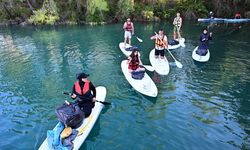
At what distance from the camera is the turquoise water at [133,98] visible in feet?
30.7

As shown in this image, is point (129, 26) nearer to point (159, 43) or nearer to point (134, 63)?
point (159, 43)

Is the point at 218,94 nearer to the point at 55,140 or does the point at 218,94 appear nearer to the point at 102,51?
the point at 55,140

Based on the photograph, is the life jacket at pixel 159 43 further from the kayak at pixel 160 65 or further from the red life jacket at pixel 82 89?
the red life jacket at pixel 82 89

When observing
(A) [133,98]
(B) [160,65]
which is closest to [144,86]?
(A) [133,98]

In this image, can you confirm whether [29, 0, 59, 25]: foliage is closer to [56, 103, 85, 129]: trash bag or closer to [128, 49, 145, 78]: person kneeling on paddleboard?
[128, 49, 145, 78]: person kneeling on paddleboard

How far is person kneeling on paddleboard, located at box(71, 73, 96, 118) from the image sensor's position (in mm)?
9375

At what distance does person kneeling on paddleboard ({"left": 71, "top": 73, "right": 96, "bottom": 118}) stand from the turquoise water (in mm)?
929

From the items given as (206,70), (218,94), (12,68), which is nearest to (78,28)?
(12,68)

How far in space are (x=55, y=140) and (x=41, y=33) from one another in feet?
78.7

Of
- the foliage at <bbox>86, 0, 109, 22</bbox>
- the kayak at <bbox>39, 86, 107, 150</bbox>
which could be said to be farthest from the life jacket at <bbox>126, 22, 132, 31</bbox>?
the foliage at <bbox>86, 0, 109, 22</bbox>

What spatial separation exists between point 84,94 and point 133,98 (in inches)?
138

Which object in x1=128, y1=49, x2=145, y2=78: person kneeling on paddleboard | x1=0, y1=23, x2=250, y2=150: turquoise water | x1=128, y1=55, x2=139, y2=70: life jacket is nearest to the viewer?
x1=0, y1=23, x2=250, y2=150: turquoise water

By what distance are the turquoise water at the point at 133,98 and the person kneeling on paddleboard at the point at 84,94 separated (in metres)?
0.93

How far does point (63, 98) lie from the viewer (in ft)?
41.3
